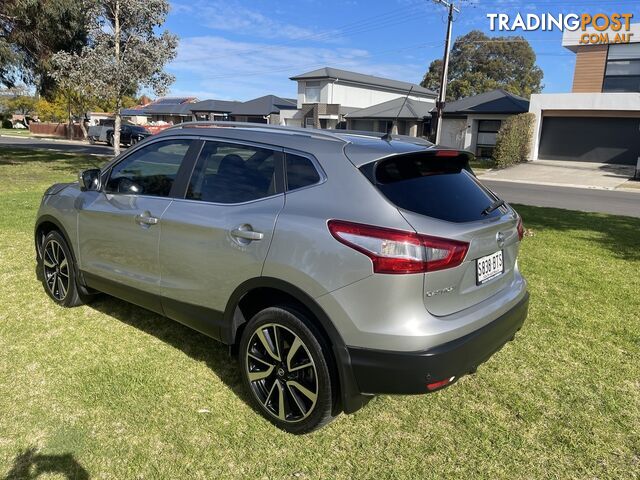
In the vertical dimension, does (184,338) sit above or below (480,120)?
below

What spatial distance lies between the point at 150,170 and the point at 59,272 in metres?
1.60

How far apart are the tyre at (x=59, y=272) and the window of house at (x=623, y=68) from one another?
33.6 metres

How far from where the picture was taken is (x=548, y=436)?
3029 mm

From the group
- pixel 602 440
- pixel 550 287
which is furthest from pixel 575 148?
pixel 602 440

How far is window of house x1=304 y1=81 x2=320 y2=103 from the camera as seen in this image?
150ft

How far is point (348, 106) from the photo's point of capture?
155 feet

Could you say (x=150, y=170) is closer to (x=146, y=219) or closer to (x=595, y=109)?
(x=146, y=219)

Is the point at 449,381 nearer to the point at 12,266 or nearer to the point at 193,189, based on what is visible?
the point at 193,189

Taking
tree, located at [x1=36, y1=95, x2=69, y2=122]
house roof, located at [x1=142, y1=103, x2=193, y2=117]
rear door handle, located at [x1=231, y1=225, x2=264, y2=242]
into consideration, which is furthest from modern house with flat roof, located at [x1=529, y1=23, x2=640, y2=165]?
house roof, located at [x1=142, y1=103, x2=193, y2=117]

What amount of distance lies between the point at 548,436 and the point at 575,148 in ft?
104

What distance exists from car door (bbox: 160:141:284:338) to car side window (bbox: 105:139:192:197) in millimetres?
246

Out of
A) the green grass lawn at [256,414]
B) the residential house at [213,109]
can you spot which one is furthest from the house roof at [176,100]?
the green grass lawn at [256,414]

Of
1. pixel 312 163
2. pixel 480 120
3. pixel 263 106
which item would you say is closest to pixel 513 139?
pixel 480 120

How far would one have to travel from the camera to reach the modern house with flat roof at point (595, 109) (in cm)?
2870
